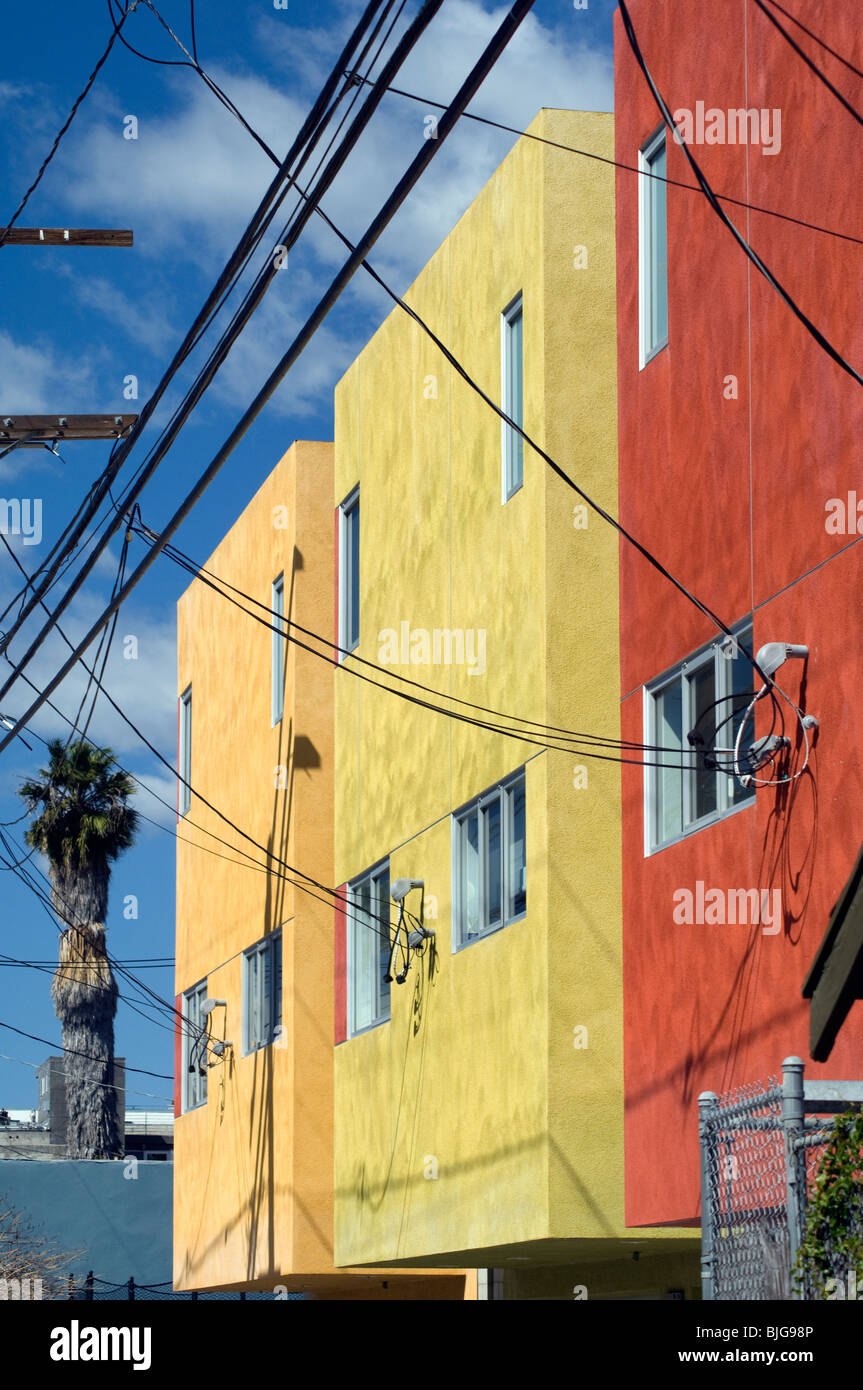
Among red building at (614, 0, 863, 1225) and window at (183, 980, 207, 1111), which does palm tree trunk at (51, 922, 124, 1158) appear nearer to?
window at (183, 980, 207, 1111)

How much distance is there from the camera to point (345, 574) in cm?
2162

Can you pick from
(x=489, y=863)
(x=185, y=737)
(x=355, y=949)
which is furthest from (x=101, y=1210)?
(x=489, y=863)

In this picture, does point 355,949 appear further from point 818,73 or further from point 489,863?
point 818,73

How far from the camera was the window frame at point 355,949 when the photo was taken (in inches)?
778

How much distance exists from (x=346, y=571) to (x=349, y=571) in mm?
58

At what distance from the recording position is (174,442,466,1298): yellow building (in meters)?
22.0

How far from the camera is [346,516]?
71.4 feet

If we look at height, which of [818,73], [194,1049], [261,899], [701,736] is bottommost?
[194,1049]

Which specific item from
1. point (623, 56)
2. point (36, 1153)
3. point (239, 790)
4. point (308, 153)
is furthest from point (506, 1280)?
point (36, 1153)

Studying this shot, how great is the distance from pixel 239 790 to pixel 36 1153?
24599 mm

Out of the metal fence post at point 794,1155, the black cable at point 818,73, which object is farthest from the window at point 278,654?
the metal fence post at point 794,1155

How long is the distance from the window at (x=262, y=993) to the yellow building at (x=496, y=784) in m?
2.33
